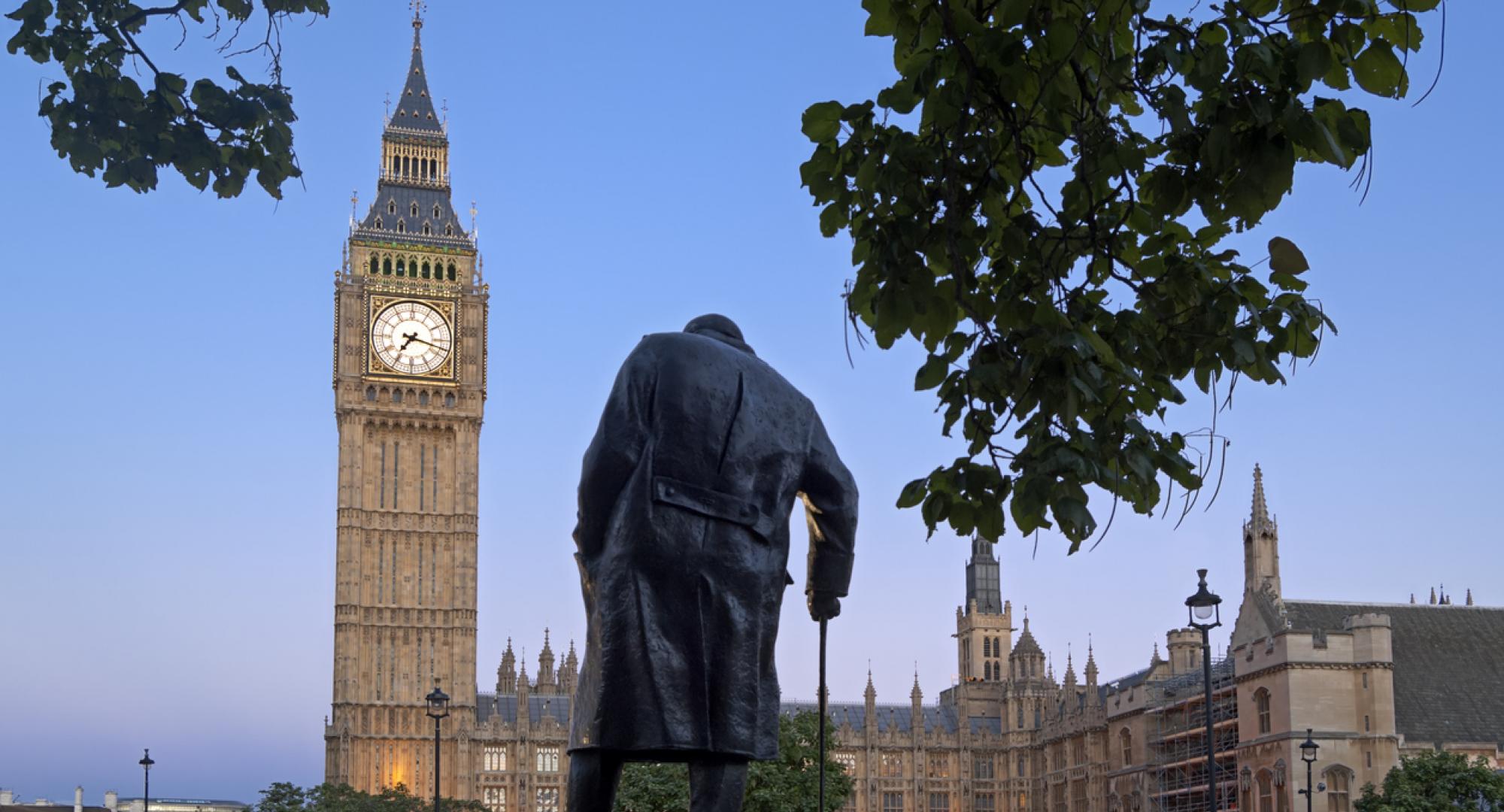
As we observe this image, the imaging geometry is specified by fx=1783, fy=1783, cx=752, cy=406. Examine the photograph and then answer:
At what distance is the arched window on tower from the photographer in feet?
220

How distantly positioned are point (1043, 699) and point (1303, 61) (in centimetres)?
10648

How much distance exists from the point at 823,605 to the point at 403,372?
83.4 meters

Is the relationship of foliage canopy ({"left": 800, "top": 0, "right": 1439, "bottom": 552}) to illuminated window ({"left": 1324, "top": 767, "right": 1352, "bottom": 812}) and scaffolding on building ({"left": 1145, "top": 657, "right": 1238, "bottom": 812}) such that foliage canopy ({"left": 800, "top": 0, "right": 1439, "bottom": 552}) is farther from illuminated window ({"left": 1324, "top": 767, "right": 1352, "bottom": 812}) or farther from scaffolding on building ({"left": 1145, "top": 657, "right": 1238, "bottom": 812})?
scaffolding on building ({"left": 1145, "top": 657, "right": 1238, "bottom": 812})

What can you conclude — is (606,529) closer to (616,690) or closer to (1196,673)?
(616,690)

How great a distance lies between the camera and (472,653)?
8925 cm

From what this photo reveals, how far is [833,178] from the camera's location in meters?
7.61

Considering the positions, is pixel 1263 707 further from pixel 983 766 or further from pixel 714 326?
pixel 714 326

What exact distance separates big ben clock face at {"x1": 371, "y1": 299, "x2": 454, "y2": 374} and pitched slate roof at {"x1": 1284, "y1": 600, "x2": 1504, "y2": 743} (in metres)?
43.7

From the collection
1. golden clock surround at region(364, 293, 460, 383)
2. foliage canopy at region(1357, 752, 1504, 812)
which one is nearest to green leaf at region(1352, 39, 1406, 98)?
foliage canopy at region(1357, 752, 1504, 812)

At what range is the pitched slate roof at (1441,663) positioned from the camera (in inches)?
2591

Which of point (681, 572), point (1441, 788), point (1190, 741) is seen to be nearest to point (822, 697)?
point (681, 572)

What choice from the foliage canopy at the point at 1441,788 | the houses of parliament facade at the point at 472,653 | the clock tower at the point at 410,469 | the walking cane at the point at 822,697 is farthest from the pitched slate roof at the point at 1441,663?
the walking cane at the point at 822,697

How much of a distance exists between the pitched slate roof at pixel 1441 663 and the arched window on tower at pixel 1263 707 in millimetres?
2955

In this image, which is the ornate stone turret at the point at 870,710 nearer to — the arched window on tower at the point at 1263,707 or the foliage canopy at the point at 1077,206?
the arched window on tower at the point at 1263,707
